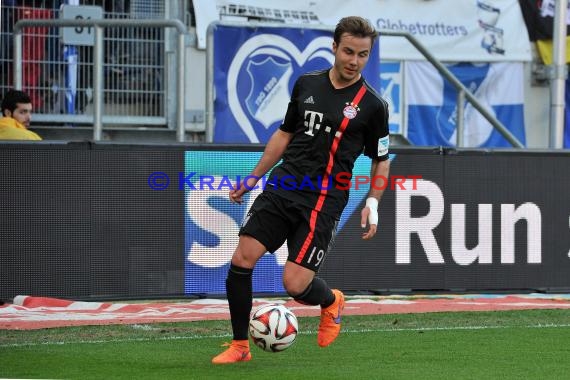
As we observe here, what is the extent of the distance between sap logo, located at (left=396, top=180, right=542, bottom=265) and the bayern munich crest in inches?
181

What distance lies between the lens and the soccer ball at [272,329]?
7.59 metres

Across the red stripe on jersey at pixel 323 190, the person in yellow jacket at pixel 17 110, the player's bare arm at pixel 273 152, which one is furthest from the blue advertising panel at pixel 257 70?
the red stripe on jersey at pixel 323 190

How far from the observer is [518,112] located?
62.9 feet

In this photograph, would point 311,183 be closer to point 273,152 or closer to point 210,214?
point 273,152

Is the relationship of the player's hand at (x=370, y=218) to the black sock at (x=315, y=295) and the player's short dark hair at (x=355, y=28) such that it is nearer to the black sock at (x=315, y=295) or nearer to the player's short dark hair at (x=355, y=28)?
the black sock at (x=315, y=295)

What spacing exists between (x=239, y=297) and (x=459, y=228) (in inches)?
198

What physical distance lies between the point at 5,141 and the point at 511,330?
4914mm

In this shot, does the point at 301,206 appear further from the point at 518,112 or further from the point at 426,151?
the point at 518,112

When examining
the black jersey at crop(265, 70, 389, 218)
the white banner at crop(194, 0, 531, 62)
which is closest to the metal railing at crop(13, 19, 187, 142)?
the white banner at crop(194, 0, 531, 62)

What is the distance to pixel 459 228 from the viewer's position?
40.4 ft

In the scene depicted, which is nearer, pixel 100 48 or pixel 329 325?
pixel 329 325

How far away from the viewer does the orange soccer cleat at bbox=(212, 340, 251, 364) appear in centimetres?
769

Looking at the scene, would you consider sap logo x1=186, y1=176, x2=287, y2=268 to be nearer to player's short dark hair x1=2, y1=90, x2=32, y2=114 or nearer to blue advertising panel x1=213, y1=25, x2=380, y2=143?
player's short dark hair x1=2, y1=90, x2=32, y2=114

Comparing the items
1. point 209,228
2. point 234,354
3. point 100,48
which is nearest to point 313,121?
point 234,354
